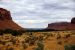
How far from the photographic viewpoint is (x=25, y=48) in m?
31.0

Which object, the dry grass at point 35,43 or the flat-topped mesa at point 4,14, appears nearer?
the dry grass at point 35,43

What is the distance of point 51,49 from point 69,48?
8365 millimetres

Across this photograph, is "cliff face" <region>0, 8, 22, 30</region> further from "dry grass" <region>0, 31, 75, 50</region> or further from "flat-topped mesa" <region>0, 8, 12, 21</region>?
"dry grass" <region>0, 31, 75, 50</region>

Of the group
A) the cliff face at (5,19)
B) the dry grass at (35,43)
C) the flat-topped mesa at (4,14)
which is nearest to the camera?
the dry grass at (35,43)

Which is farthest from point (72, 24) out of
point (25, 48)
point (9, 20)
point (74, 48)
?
point (74, 48)

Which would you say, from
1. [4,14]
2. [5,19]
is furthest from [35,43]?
[5,19]

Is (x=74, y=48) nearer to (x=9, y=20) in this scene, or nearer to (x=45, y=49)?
(x=45, y=49)

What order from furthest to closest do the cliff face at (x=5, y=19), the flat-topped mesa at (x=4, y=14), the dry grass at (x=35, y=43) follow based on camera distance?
the flat-topped mesa at (x=4, y=14), the cliff face at (x=5, y=19), the dry grass at (x=35, y=43)

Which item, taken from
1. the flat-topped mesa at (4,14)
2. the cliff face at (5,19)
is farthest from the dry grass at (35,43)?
the flat-topped mesa at (4,14)

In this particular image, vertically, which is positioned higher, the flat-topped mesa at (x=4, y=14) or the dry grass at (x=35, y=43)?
the flat-topped mesa at (x=4, y=14)

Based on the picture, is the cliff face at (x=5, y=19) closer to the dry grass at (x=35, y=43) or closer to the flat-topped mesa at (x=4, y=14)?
the flat-topped mesa at (x=4, y=14)

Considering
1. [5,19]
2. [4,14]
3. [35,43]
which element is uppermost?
[4,14]

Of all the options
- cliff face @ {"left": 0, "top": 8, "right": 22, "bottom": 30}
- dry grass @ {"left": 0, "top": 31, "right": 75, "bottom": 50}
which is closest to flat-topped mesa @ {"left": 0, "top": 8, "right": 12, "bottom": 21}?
cliff face @ {"left": 0, "top": 8, "right": 22, "bottom": 30}

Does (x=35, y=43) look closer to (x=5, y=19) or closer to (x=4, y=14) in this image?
(x=4, y=14)
